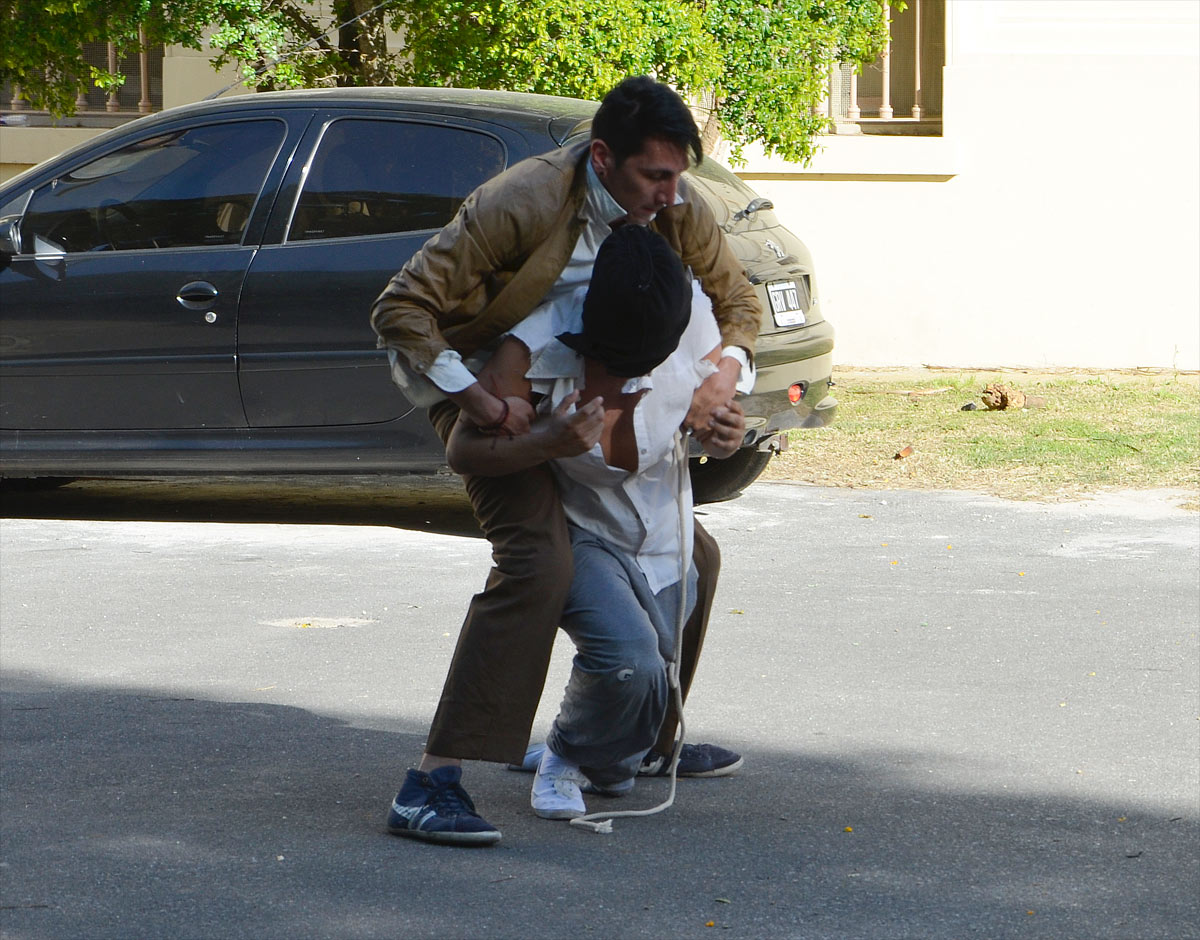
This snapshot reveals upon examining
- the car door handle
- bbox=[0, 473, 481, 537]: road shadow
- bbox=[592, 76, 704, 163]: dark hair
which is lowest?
bbox=[0, 473, 481, 537]: road shadow

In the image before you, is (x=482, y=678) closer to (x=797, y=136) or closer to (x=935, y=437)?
(x=935, y=437)

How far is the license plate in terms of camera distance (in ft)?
23.1

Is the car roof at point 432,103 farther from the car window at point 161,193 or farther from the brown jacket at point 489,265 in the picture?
the brown jacket at point 489,265

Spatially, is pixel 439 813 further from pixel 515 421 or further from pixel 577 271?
pixel 577 271

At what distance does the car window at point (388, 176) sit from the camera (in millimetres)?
6938

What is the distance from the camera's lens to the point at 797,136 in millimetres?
10539

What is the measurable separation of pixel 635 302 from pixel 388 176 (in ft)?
12.5

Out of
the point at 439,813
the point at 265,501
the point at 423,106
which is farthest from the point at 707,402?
the point at 265,501

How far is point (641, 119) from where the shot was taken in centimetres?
348

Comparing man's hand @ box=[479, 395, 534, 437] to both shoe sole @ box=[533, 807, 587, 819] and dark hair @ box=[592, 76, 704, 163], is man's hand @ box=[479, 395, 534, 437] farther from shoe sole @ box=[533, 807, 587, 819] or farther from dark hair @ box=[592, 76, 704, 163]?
shoe sole @ box=[533, 807, 587, 819]

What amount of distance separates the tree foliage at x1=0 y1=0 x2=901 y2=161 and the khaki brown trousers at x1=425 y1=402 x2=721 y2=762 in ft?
18.6

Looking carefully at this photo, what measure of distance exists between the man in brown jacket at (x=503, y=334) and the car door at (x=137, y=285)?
11.5 feet

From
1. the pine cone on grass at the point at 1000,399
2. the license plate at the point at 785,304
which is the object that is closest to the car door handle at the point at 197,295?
the license plate at the point at 785,304

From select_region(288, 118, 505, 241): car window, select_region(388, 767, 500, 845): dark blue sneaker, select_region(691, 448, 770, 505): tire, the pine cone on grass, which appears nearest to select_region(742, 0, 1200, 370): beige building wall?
the pine cone on grass
